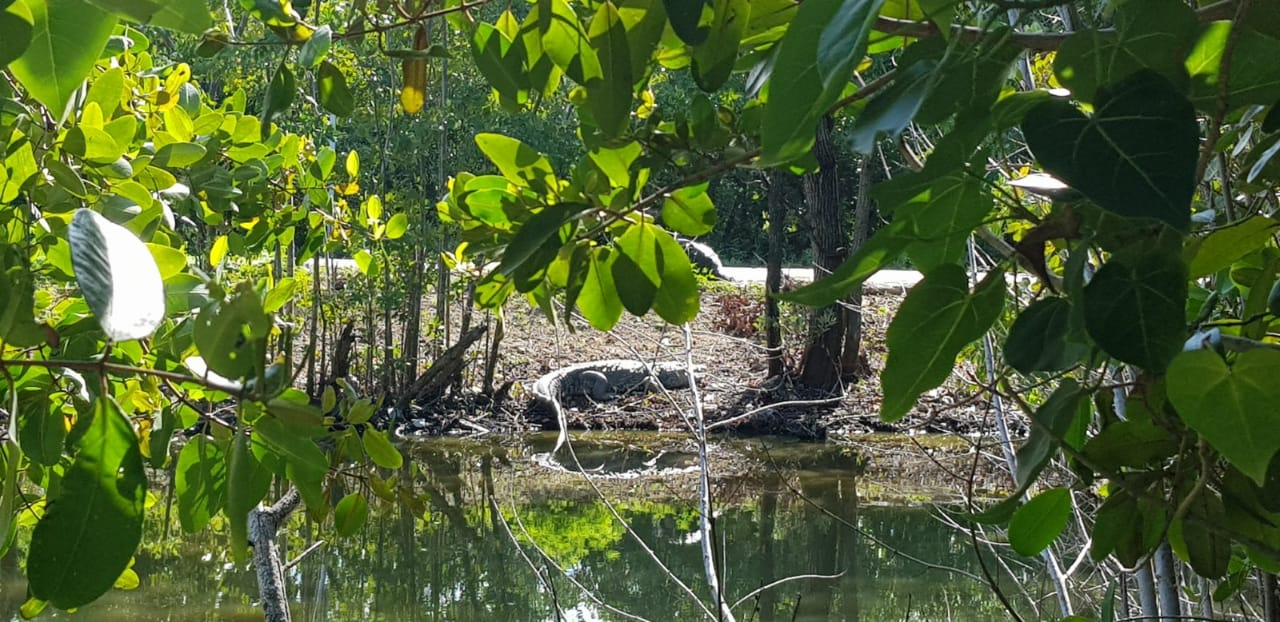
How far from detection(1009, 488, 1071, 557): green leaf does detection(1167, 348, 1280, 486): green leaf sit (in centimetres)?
21

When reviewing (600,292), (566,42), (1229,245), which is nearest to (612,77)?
(566,42)

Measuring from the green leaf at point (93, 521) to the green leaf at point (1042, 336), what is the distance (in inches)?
11.8

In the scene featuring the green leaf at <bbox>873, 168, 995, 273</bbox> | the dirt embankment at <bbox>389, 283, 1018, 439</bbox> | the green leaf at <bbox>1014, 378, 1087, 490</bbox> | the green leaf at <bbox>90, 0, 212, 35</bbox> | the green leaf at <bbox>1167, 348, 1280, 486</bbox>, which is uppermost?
the green leaf at <bbox>90, 0, 212, 35</bbox>

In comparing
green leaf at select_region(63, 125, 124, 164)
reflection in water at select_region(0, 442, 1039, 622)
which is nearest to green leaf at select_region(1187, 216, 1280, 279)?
green leaf at select_region(63, 125, 124, 164)

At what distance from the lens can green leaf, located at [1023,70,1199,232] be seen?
0.81ft

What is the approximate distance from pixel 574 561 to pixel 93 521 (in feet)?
15.0

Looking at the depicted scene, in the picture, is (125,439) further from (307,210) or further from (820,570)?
(820,570)

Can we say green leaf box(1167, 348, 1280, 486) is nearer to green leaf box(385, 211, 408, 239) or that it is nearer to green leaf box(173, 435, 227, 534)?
green leaf box(173, 435, 227, 534)

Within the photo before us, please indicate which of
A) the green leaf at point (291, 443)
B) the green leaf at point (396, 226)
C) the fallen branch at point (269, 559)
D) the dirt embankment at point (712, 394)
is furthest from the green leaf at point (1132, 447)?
the dirt embankment at point (712, 394)

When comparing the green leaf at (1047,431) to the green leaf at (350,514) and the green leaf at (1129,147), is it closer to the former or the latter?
the green leaf at (1129,147)

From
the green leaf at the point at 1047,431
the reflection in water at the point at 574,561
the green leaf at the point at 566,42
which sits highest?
the green leaf at the point at 566,42

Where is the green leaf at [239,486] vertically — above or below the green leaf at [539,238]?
below

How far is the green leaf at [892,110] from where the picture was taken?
284 mm

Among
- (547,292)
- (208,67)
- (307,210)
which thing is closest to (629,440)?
(208,67)
